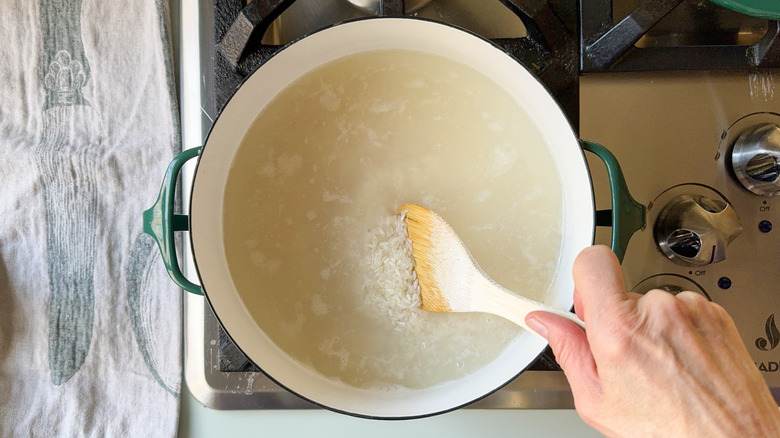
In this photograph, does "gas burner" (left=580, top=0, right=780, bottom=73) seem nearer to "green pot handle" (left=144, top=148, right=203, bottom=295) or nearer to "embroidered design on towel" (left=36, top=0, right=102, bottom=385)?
"green pot handle" (left=144, top=148, right=203, bottom=295)

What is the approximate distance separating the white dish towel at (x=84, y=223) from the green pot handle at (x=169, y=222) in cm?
11

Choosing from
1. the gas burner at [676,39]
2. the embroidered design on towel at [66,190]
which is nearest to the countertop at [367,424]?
the embroidered design on towel at [66,190]

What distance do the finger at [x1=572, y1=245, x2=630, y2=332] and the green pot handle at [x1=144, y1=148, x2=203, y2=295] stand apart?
0.37m

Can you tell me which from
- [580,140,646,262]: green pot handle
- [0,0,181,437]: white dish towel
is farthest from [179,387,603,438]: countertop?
[580,140,646,262]: green pot handle

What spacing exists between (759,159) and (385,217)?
1.34 feet

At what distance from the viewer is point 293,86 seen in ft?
2.01

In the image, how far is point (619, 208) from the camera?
20.8 inches

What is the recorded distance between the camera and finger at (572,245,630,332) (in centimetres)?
38

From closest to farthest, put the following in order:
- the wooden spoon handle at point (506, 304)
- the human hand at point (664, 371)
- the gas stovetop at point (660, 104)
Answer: the human hand at point (664, 371)
the wooden spoon handle at point (506, 304)
the gas stovetop at point (660, 104)

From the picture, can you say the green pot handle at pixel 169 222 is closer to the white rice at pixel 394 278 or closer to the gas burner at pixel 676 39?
the white rice at pixel 394 278

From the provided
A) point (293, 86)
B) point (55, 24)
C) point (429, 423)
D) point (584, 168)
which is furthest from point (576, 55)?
point (55, 24)

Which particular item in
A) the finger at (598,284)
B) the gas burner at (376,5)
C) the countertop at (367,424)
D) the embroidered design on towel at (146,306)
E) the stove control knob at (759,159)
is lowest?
the countertop at (367,424)

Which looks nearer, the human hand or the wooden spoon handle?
the human hand

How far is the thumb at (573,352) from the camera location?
393 mm
